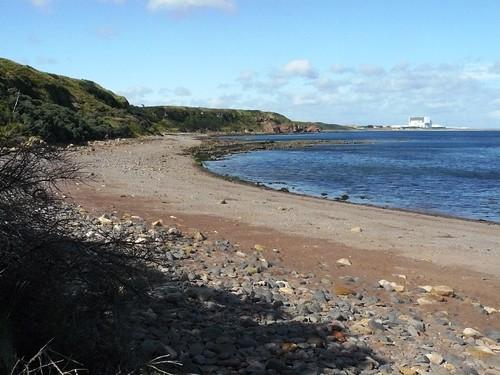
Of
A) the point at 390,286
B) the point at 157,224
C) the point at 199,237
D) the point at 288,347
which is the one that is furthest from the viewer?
the point at 157,224

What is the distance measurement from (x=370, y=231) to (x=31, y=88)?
52.7 meters

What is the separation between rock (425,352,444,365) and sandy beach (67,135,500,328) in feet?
6.27

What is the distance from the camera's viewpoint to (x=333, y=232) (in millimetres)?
14562

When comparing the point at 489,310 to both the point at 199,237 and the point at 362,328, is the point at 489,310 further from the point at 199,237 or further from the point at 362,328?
the point at 199,237

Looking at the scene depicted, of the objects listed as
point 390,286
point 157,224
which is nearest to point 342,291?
point 390,286

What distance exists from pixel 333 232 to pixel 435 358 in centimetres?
851

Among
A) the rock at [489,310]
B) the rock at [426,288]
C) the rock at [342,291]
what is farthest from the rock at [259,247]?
the rock at [489,310]

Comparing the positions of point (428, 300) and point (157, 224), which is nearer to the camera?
point (428, 300)

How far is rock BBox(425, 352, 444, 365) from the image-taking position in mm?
6038

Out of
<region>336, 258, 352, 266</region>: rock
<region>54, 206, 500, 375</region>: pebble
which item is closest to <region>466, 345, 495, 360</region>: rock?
<region>54, 206, 500, 375</region>: pebble

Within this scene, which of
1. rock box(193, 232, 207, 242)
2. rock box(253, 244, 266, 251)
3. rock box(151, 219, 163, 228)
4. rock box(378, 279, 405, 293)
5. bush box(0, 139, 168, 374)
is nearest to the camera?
bush box(0, 139, 168, 374)

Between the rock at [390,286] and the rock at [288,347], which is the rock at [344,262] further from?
the rock at [288,347]

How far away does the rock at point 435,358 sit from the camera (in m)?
6.04

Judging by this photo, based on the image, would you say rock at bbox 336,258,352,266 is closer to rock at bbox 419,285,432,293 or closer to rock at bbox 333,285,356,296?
rock at bbox 419,285,432,293
